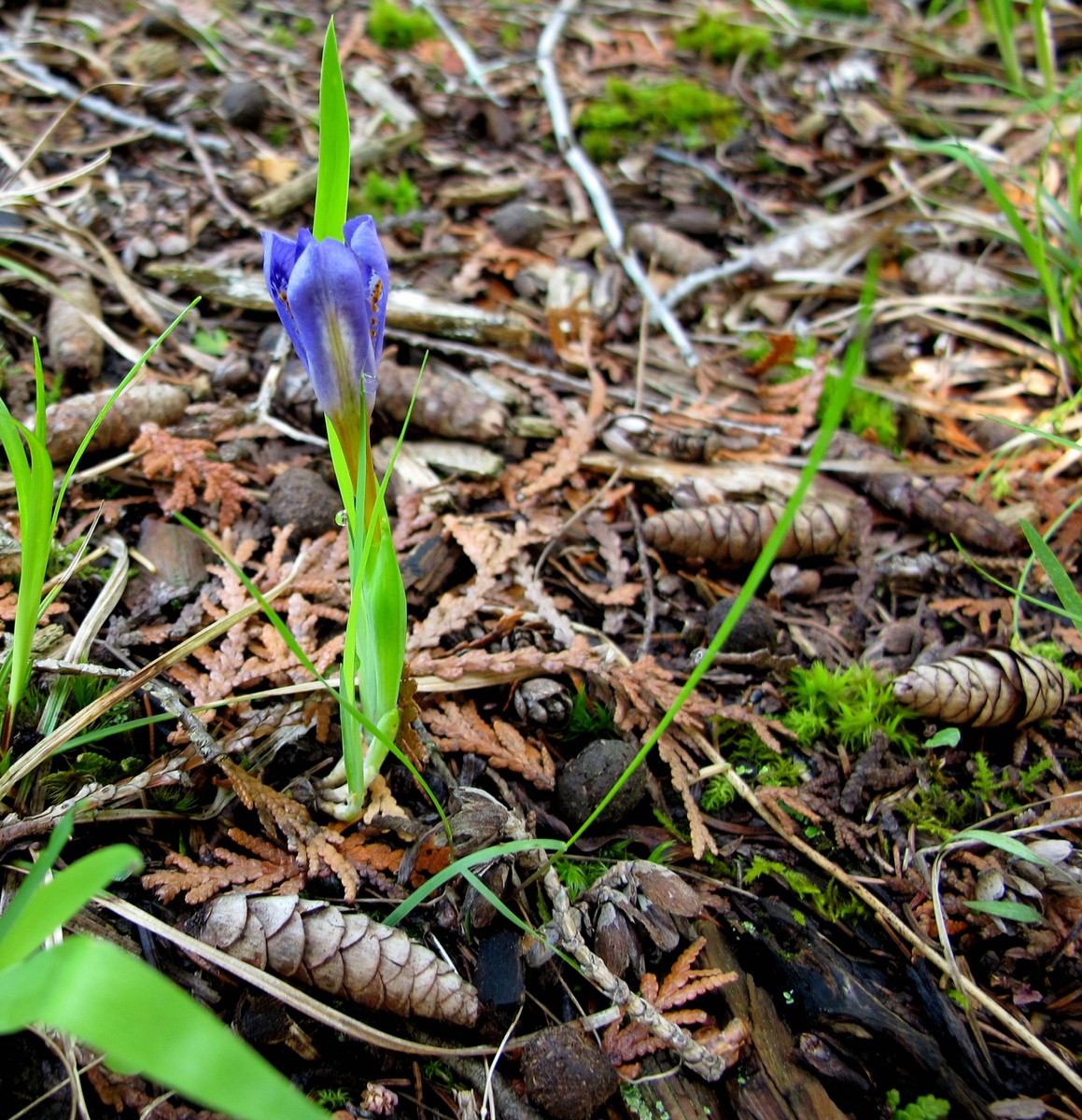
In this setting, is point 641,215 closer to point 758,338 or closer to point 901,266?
point 758,338

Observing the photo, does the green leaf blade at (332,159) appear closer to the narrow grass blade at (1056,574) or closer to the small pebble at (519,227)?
the narrow grass blade at (1056,574)

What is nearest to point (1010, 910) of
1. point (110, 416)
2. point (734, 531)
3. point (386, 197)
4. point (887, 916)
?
point (887, 916)

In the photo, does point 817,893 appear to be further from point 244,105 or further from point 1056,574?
point 244,105

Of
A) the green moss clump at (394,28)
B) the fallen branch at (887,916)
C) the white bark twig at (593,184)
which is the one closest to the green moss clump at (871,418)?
the white bark twig at (593,184)

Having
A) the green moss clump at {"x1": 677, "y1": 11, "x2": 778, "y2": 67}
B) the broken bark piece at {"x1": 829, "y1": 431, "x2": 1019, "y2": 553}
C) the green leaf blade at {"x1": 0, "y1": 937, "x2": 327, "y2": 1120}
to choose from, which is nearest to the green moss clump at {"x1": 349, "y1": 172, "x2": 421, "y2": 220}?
the broken bark piece at {"x1": 829, "y1": 431, "x2": 1019, "y2": 553}

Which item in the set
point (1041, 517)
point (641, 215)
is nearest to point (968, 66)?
point (641, 215)
